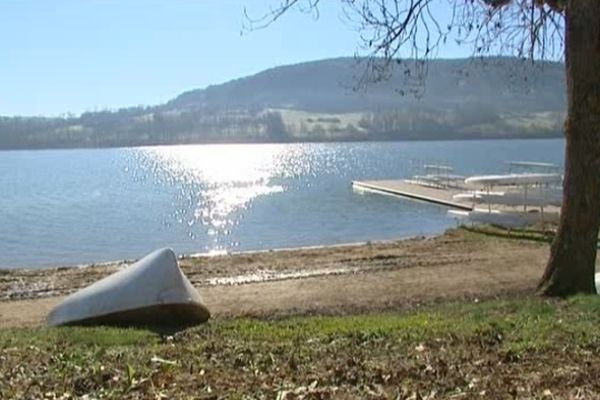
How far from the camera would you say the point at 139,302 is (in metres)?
8.48

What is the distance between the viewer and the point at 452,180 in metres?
41.3

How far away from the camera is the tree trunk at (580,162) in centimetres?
772

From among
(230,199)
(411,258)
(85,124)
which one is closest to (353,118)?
(85,124)

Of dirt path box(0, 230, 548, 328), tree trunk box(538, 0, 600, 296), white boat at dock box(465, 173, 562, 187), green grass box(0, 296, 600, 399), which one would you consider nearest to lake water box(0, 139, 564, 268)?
white boat at dock box(465, 173, 562, 187)

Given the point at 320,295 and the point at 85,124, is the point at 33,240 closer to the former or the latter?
the point at 320,295

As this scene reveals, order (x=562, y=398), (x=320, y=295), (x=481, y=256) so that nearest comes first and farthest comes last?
1. (x=562, y=398)
2. (x=320, y=295)
3. (x=481, y=256)

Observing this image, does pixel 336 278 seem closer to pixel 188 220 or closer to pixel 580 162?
pixel 580 162

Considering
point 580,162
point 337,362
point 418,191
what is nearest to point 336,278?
point 580,162

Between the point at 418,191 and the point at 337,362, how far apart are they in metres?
34.5

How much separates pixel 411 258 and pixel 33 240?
54.2ft

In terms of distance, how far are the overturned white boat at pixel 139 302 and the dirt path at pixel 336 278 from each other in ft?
3.29

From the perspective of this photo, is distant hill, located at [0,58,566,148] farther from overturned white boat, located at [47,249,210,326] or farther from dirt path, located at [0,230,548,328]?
overturned white boat, located at [47,249,210,326]

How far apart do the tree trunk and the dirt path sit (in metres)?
1.55

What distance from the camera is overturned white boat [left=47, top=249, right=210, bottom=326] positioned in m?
8.44
